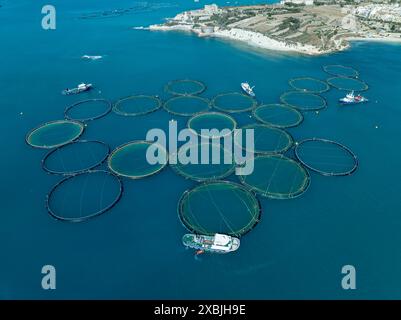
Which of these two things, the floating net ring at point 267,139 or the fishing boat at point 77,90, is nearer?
the floating net ring at point 267,139

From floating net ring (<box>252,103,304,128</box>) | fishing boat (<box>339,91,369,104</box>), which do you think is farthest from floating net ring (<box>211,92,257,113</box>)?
fishing boat (<box>339,91,369,104</box>)

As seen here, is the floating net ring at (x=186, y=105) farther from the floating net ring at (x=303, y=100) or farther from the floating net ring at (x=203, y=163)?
the floating net ring at (x=303, y=100)

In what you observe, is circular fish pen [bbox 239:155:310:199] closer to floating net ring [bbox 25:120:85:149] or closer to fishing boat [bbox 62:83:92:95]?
floating net ring [bbox 25:120:85:149]

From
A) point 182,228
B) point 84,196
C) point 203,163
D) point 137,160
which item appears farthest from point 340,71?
point 84,196

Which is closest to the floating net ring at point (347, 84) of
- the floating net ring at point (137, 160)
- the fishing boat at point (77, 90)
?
the floating net ring at point (137, 160)

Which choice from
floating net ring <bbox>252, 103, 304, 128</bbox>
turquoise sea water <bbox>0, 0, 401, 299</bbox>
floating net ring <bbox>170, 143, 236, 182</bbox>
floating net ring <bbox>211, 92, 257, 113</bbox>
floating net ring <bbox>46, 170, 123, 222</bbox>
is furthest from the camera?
floating net ring <bbox>211, 92, 257, 113</bbox>
